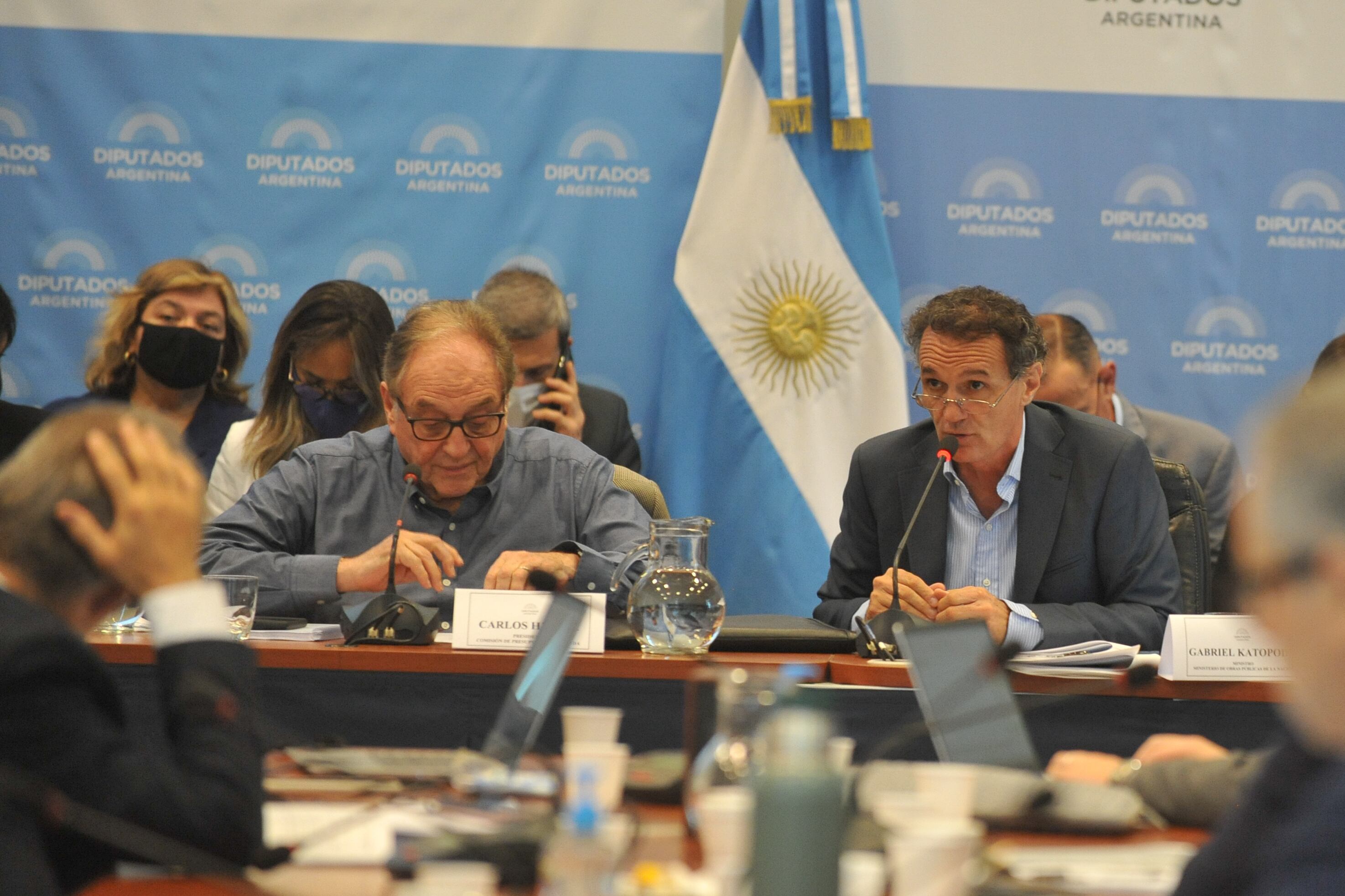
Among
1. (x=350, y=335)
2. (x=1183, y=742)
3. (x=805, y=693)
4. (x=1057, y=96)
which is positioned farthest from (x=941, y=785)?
(x=1057, y=96)

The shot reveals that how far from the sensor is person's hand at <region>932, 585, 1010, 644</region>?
8.93 ft

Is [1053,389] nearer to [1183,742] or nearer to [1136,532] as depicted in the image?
[1136,532]

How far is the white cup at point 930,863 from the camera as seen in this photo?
119 centimetres

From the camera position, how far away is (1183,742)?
5.74 feet

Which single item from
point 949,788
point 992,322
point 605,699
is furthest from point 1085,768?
point 992,322

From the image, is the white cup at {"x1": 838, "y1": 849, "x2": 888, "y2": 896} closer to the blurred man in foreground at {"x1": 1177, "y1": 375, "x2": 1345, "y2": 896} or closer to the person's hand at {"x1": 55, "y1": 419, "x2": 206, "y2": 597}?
the blurred man in foreground at {"x1": 1177, "y1": 375, "x2": 1345, "y2": 896}

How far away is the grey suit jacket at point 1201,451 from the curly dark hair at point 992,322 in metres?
1.40

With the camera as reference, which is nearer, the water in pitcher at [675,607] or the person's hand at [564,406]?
the water in pitcher at [675,607]

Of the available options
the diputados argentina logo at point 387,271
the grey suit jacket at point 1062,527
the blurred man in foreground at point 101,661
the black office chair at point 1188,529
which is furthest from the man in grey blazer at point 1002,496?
the diputados argentina logo at point 387,271

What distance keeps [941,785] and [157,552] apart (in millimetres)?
823

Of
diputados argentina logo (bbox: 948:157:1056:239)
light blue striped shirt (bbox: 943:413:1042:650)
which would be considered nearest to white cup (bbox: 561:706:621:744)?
light blue striped shirt (bbox: 943:413:1042:650)

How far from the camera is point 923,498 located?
2.91 m

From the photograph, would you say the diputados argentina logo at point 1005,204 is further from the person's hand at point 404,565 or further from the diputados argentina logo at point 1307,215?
the person's hand at point 404,565

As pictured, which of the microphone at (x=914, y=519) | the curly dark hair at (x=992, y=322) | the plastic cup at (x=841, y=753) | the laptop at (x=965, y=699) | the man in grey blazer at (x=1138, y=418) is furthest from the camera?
the man in grey blazer at (x=1138, y=418)
